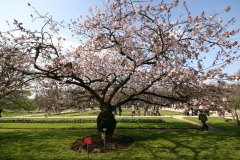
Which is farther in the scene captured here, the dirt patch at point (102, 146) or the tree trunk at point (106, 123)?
the tree trunk at point (106, 123)

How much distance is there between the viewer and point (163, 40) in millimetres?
8250

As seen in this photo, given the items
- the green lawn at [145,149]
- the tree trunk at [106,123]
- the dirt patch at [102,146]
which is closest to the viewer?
the green lawn at [145,149]

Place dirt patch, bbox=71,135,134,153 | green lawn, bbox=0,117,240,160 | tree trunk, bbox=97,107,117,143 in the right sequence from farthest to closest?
tree trunk, bbox=97,107,117,143
dirt patch, bbox=71,135,134,153
green lawn, bbox=0,117,240,160

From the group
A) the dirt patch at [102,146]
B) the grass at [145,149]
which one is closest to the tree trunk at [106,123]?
the dirt patch at [102,146]

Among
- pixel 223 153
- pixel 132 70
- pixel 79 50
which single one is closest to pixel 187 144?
pixel 223 153

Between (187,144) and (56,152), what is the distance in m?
6.62

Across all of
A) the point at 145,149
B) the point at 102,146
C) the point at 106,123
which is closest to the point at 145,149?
the point at 145,149

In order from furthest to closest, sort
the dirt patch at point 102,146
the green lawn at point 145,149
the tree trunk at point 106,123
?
the tree trunk at point 106,123, the dirt patch at point 102,146, the green lawn at point 145,149

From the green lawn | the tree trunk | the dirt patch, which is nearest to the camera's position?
the green lawn

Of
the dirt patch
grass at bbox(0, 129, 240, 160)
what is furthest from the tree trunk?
grass at bbox(0, 129, 240, 160)

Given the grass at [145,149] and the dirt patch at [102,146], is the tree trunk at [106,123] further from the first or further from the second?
the grass at [145,149]

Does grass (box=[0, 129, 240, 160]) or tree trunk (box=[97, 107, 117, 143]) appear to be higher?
tree trunk (box=[97, 107, 117, 143])

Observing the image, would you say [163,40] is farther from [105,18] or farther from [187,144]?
[187,144]

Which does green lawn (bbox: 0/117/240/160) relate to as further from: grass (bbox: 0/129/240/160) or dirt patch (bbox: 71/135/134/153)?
dirt patch (bbox: 71/135/134/153)
